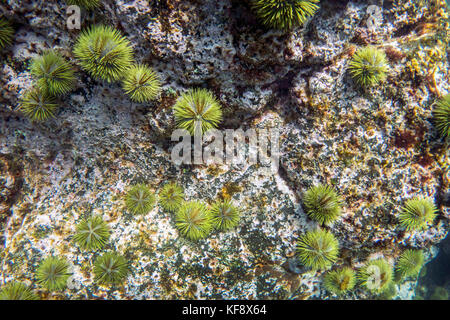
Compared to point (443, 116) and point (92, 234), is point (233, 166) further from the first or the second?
point (443, 116)

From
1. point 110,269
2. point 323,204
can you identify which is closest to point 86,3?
point 110,269

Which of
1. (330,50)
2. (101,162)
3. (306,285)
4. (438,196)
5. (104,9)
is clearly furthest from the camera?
(306,285)

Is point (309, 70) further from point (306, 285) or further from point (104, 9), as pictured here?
point (306, 285)

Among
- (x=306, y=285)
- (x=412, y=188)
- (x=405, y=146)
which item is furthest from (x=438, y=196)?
(x=306, y=285)

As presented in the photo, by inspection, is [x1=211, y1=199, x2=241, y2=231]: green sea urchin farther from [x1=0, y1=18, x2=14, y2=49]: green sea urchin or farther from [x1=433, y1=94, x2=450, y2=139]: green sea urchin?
[x1=0, y1=18, x2=14, y2=49]: green sea urchin

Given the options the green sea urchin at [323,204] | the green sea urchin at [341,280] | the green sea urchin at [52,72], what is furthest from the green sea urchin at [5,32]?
the green sea urchin at [341,280]

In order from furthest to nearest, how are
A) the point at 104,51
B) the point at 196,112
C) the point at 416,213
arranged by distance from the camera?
the point at 416,213 → the point at 196,112 → the point at 104,51
